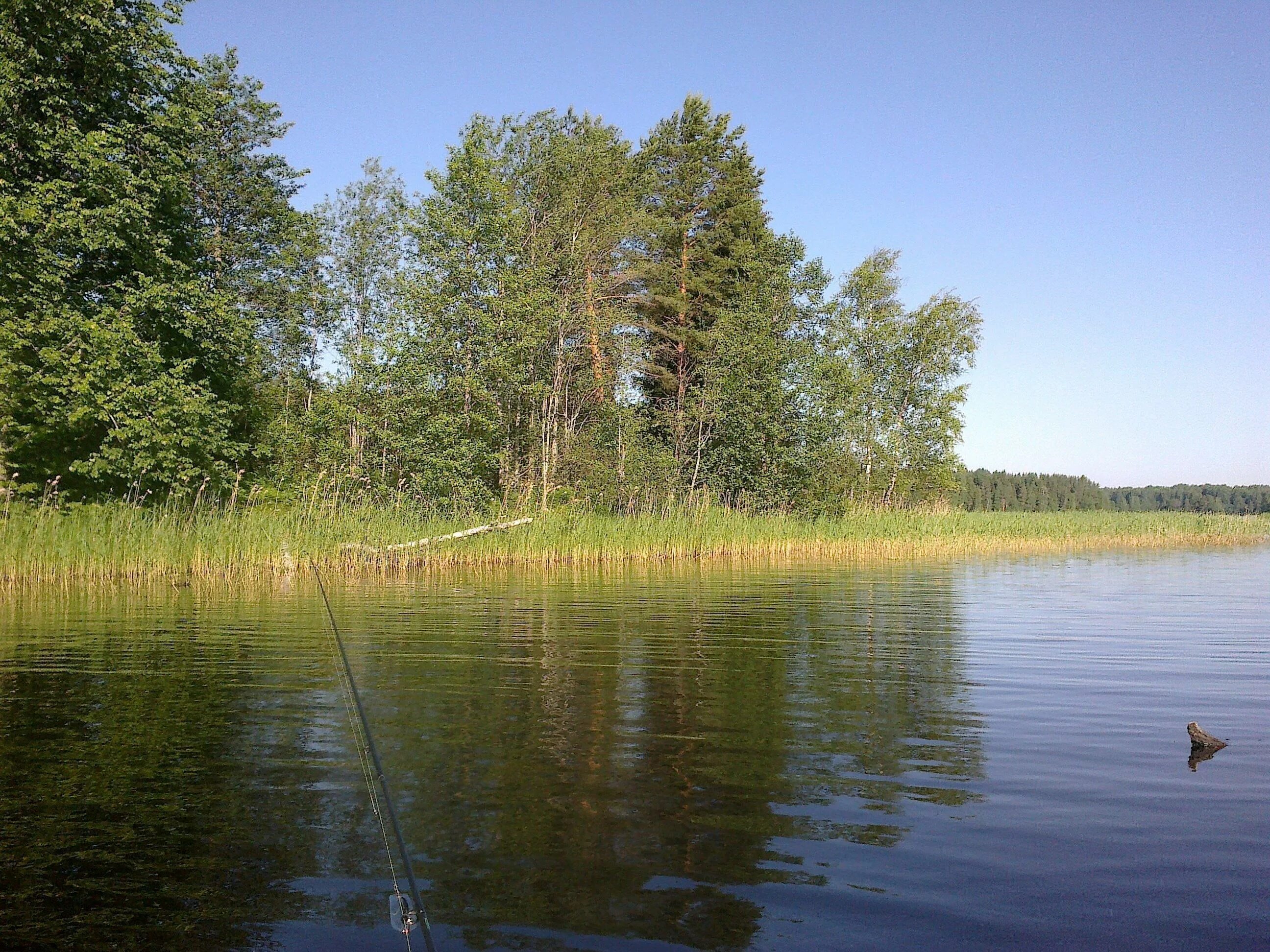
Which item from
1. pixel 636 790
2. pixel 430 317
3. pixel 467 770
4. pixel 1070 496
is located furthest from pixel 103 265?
pixel 1070 496

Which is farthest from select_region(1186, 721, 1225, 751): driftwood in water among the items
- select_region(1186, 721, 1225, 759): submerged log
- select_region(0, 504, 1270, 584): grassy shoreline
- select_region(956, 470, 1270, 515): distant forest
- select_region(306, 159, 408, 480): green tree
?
select_region(956, 470, 1270, 515): distant forest

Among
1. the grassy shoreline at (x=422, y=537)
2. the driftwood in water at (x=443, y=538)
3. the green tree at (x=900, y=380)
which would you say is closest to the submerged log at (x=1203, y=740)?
the grassy shoreline at (x=422, y=537)

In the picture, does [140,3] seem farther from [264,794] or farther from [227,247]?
[264,794]

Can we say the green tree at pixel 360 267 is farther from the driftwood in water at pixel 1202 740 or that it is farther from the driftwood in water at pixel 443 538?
the driftwood in water at pixel 1202 740

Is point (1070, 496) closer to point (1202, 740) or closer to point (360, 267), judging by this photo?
point (360, 267)

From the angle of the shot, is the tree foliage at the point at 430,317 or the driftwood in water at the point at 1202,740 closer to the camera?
the driftwood in water at the point at 1202,740

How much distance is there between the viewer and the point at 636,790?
14.6 ft

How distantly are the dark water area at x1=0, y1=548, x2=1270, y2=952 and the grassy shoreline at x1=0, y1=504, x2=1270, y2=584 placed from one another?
15.5 feet

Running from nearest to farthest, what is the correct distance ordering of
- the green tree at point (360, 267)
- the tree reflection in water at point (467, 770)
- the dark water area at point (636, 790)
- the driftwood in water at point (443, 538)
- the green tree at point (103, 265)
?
the dark water area at point (636, 790), the tree reflection in water at point (467, 770), the driftwood in water at point (443, 538), the green tree at point (103, 265), the green tree at point (360, 267)

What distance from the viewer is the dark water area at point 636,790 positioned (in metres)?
3.12

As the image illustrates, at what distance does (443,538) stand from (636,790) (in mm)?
14707

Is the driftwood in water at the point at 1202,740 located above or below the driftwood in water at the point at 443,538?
below

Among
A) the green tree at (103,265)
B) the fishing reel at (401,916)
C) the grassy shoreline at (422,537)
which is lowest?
the fishing reel at (401,916)

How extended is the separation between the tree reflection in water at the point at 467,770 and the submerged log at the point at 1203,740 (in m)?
1.27
